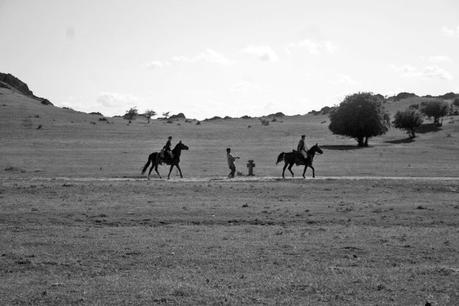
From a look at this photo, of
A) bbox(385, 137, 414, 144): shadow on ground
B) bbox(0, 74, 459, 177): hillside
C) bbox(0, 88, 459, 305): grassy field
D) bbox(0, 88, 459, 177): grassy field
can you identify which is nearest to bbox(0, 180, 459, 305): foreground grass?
bbox(0, 88, 459, 305): grassy field

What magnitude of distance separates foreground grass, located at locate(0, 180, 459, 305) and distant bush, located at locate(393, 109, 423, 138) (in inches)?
3114

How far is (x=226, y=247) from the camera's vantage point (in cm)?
1614

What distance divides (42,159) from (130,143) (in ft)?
87.3

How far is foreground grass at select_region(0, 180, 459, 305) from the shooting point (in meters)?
11.3

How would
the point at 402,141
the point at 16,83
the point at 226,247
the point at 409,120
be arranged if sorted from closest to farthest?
1. the point at 226,247
2. the point at 402,141
3. the point at 409,120
4. the point at 16,83

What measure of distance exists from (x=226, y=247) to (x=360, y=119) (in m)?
82.4

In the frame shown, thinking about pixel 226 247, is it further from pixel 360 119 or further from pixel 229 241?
pixel 360 119

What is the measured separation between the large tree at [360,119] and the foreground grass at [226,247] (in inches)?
2607

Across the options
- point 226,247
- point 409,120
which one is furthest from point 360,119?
point 226,247

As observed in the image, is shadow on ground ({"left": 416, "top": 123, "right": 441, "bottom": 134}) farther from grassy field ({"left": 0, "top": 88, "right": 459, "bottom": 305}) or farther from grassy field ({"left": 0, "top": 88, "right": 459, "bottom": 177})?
grassy field ({"left": 0, "top": 88, "right": 459, "bottom": 305})

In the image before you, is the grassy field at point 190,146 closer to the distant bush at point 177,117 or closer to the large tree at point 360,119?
the large tree at point 360,119

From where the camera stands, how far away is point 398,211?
949 inches

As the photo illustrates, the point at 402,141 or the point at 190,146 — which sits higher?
the point at 402,141

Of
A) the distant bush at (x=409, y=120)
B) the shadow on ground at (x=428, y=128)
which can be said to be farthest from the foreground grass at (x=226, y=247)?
the shadow on ground at (x=428, y=128)
